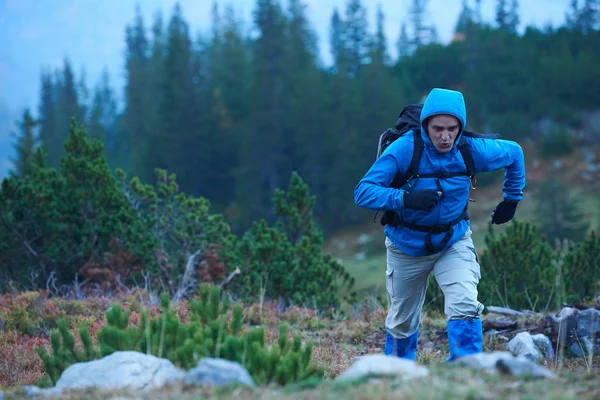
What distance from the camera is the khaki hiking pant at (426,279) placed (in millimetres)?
5004

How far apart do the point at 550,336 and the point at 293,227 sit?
27.1 ft

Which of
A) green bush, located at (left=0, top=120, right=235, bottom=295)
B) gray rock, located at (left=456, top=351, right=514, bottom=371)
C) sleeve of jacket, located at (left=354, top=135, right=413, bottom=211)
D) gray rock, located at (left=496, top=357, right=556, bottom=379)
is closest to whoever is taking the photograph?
gray rock, located at (left=496, top=357, right=556, bottom=379)

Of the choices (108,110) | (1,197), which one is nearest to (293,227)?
(1,197)

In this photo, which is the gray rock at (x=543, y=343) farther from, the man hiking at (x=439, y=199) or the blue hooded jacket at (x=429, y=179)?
the blue hooded jacket at (x=429, y=179)

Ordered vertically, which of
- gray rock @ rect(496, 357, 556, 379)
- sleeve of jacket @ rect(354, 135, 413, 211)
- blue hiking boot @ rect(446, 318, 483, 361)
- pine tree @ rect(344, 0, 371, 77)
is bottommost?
blue hiking boot @ rect(446, 318, 483, 361)

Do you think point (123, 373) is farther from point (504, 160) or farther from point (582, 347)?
point (582, 347)

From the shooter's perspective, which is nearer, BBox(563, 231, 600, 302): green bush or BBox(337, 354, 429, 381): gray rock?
BBox(337, 354, 429, 381): gray rock

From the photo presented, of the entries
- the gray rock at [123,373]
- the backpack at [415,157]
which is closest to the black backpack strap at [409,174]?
the backpack at [415,157]

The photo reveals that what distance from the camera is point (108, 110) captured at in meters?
97.1

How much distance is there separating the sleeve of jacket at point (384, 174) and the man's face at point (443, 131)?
0.18 meters

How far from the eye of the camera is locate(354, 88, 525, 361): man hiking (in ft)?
16.2

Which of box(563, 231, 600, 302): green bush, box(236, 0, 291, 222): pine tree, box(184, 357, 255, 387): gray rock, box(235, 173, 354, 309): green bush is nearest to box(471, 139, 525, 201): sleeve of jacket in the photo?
box(184, 357, 255, 387): gray rock

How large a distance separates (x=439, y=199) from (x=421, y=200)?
0.90 ft

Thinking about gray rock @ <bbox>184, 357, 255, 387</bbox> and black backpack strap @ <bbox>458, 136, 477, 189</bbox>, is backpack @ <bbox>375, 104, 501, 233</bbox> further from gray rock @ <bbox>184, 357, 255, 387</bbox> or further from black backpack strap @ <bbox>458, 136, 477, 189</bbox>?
gray rock @ <bbox>184, 357, 255, 387</bbox>
